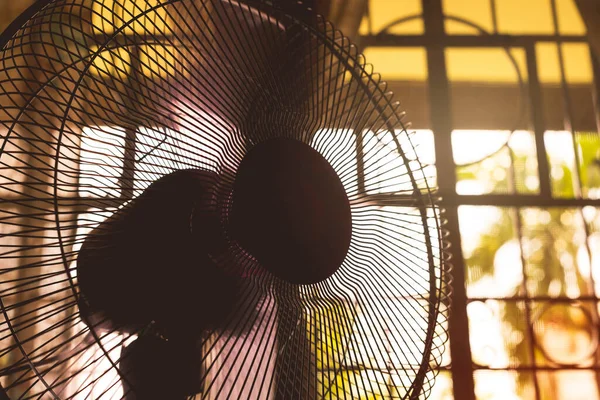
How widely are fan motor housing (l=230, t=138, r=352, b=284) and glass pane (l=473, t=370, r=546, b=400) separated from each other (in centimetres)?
119

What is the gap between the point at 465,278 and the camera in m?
1.57

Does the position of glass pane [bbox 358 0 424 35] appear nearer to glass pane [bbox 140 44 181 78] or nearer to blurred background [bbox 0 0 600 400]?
blurred background [bbox 0 0 600 400]

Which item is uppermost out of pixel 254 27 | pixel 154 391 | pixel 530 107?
pixel 530 107

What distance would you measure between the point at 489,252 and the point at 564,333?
36 cm

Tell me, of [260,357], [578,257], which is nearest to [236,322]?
[260,357]

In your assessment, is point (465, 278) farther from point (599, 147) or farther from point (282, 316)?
point (282, 316)

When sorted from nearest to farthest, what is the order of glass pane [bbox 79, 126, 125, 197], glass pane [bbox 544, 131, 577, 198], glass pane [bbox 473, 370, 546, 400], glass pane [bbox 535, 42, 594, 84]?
glass pane [bbox 79, 126, 125, 197], glass pane [bbox 473, 370, 546, 400], glass pane [bbox 544, 131, 577, 198], glass pane [bbox 535, 42, 594, 84]

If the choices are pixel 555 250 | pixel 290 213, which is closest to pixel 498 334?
pixel 555 250

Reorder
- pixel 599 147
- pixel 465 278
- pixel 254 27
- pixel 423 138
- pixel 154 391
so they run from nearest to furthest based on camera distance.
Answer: pixel 154 391, pixel 254 27, pixel 465 278, pixel 423 138, pixel 599 147

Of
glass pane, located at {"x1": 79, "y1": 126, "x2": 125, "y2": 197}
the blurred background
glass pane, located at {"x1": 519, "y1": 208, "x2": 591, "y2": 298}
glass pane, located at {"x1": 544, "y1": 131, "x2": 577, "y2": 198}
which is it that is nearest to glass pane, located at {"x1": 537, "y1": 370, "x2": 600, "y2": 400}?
the blurred background

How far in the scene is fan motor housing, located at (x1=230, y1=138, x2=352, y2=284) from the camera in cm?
55

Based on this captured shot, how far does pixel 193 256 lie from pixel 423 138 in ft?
4.31

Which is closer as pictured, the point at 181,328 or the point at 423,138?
the point at 181,328

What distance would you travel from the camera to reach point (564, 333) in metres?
1.66
